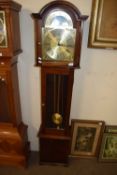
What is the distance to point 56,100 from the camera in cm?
164

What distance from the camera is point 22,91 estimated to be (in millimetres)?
1795

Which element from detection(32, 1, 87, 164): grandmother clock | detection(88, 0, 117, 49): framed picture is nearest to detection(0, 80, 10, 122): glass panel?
detection(32, 1, 87, 164): grandmother clock

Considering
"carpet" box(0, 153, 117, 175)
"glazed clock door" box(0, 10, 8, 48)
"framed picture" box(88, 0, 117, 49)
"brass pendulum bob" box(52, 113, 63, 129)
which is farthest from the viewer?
"carpet" box(0, 153, 117, 175)

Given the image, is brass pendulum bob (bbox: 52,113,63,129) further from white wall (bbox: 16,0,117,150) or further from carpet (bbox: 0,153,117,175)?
carpet (bbox: 0,153,117,175)

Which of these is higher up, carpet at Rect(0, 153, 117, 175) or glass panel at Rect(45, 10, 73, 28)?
glass panel at Rect(45, 10, 73, 28)

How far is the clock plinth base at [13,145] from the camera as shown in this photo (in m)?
1.74

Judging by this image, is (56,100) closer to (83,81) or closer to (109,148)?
(83,81)

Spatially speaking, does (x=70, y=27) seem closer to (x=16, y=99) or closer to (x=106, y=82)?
(x=106, y=82)

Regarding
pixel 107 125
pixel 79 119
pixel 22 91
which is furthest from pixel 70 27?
pixel 107 125

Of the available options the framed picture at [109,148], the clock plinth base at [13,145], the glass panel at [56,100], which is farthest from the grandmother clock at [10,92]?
the framed picture at [109,148]

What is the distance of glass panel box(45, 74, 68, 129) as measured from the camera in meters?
1.55

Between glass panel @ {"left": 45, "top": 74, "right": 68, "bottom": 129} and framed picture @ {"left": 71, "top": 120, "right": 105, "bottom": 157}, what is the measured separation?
0.76ft

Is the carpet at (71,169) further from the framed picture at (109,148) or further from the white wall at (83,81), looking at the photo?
the white wall at (83,81)

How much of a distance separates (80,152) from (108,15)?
1.52 meters
